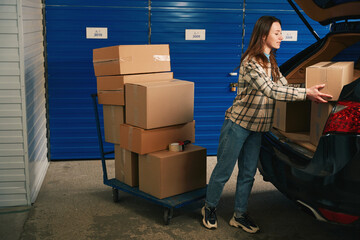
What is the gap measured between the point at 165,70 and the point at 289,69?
1027 millimetres

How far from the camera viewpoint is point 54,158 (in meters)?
5.21

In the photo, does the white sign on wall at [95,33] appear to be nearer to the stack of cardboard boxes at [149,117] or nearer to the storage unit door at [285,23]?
the stack of cardboard boxes at [149,117]

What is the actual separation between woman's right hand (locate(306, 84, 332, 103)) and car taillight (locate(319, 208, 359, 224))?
2.13 feet

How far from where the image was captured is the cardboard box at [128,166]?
12.1 ft

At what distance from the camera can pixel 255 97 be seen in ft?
9.82

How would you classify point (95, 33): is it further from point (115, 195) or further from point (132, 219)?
point (132, 219)

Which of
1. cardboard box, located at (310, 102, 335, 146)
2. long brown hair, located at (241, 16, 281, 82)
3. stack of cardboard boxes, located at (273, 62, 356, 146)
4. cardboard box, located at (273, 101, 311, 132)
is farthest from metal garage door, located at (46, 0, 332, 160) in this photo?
cardboard box, located at (310, 102, 335, 146)

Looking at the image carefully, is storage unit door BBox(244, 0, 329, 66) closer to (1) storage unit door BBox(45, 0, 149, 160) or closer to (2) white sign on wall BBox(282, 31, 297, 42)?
(2) white sign on wall BBox(282, 31, 297, 42)

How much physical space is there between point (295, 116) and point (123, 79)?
4.47 feet

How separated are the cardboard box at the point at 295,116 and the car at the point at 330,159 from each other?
0.07 metres

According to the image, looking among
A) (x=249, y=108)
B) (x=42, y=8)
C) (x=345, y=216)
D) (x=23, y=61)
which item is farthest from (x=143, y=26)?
(x=345, y=216)

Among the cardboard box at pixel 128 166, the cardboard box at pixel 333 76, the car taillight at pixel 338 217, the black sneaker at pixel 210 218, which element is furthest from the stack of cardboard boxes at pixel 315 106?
the cardboard box at pixel 128 166

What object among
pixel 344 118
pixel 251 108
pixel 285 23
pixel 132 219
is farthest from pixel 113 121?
pixel 285 23

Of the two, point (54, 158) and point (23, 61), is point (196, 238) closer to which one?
point (23, 61)
